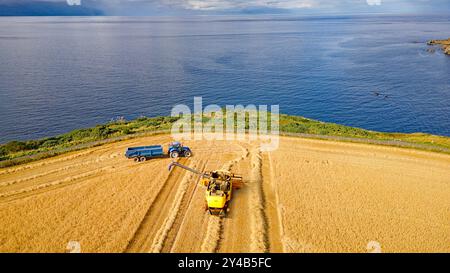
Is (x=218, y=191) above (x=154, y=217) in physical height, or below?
above

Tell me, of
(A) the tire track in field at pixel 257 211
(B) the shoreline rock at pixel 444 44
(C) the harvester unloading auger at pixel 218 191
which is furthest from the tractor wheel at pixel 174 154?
(B) the shoreline rock at pixel 444 44

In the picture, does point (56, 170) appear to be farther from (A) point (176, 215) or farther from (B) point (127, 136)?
(A) point (176, 215)

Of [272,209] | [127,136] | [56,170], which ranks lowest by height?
[272,209]

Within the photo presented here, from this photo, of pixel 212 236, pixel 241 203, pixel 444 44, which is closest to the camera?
pixel 212 236

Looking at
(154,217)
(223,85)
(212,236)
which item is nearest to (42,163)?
(154,217)

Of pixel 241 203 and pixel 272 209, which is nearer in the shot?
pixel 272 209
